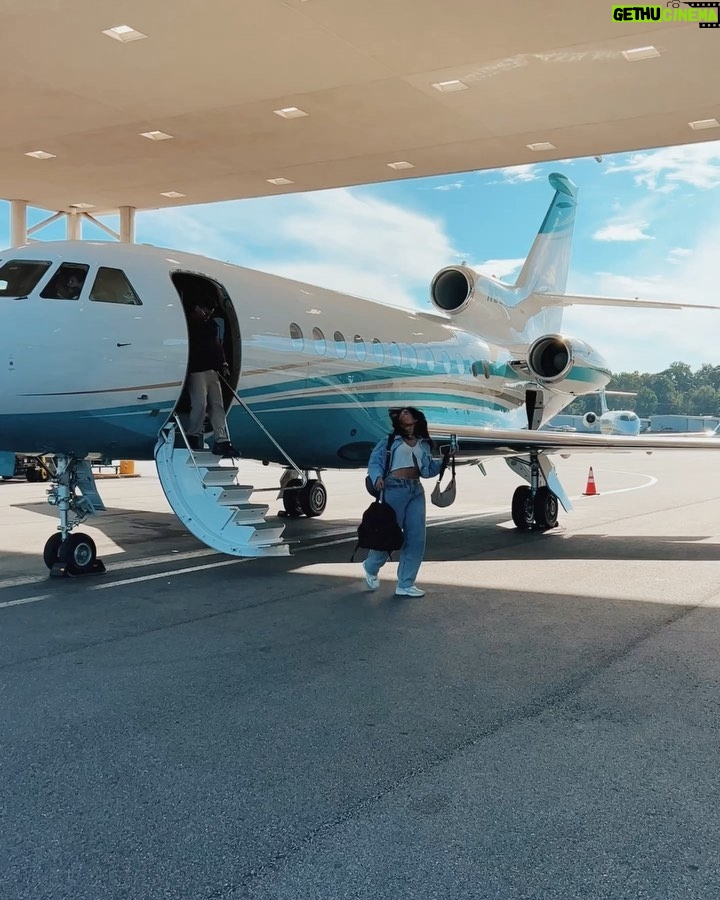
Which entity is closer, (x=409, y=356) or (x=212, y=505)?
(x=212, y=505)

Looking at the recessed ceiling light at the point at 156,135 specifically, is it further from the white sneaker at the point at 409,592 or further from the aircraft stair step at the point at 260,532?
the white sneaker at the point at 409,592

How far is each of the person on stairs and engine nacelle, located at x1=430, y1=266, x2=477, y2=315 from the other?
24.5 ft

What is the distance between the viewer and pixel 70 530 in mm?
8719

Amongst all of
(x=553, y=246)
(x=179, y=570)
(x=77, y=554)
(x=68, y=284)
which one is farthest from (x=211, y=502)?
(x=553, y=246)

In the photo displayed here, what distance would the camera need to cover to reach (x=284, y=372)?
33.6 ft

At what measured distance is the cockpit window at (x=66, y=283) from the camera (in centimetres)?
813

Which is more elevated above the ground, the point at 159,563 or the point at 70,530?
the point at 70,530

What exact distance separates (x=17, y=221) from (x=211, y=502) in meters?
11.3

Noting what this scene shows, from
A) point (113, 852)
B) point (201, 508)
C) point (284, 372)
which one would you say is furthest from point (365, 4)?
point (113, 852)

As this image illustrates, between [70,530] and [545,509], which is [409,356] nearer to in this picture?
[545,509]

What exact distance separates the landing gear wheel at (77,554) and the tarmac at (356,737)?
28 cm

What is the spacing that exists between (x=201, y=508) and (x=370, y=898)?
5.84 m

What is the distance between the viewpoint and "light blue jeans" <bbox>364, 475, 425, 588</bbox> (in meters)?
7.80

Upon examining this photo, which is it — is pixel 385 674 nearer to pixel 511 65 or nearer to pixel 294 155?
pixel 511 65
